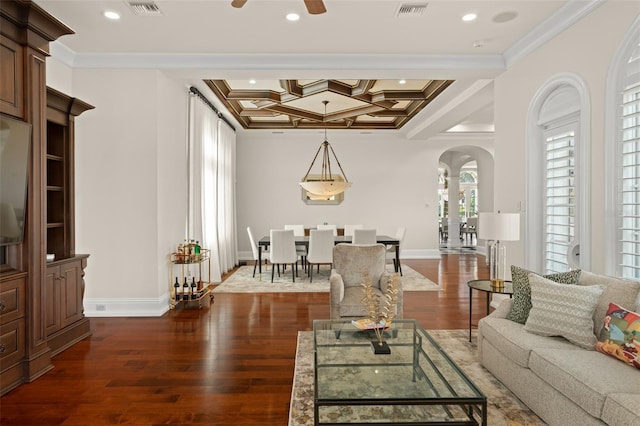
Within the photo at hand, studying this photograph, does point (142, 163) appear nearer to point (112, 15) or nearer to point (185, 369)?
point (112, 15)

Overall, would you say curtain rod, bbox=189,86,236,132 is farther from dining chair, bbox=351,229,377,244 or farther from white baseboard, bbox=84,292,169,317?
dining chair, bbox=351,229,377,244

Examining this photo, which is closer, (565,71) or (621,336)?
(621,336)

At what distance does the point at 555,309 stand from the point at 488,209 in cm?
906

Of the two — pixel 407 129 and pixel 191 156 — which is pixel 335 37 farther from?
pixel 407 129

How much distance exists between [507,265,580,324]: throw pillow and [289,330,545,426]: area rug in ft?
1.69

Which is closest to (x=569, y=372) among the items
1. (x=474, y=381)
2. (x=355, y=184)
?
(x=474, y=381)

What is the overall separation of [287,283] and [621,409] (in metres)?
5.21

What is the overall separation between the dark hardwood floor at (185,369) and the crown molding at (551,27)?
10.2 feet

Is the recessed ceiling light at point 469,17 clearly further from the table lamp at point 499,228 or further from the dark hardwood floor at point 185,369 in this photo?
the dark hardwood floor at point 185,369

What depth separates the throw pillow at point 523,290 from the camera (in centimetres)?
279

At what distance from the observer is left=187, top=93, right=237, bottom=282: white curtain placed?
5875mm

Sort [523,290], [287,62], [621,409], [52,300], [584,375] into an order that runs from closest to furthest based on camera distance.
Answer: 1. [621,409]
2. [584,375]
3. [523,290]
4. [52,300]
5. [287,62]

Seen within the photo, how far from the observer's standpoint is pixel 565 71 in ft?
11.7

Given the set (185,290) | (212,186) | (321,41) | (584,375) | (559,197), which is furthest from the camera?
(212,186)
